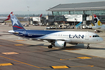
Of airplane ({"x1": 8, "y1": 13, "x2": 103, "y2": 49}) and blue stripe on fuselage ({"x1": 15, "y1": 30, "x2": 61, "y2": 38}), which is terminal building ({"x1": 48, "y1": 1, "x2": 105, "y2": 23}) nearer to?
blue stripe on fuselage ({"x1": 15, "y1": 30, "x2": 61, "y2": 38})

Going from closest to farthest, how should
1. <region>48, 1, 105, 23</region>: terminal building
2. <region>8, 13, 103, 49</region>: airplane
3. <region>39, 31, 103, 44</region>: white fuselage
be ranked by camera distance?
<region>39, 31, 103, 44</region>: white fuselage
<region>8, 13, 103, 49</region>: airplane
<region>48, 1, 105, 23</region>: terminal building

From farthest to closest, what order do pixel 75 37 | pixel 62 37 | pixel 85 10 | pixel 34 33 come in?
pixel 85 10
pixel 34 33
pixel 62 37
pixel 75 37

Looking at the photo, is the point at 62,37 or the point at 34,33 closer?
the point at 62,37

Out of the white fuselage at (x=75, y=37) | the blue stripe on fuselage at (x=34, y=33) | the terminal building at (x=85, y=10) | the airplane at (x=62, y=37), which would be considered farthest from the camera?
the terminal building at (x=85, y=10)

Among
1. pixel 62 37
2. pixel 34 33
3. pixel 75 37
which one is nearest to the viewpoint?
pixel 75 37

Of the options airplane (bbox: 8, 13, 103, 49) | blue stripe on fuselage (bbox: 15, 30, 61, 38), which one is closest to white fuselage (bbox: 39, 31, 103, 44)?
airplane (bbox: 8, 13, 103, 49)

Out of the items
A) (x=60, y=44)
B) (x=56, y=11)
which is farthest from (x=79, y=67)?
(x=56, y=11)

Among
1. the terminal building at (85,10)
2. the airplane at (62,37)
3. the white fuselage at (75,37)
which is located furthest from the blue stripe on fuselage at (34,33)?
the terminal building at (85,10)

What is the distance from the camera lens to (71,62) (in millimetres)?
28125

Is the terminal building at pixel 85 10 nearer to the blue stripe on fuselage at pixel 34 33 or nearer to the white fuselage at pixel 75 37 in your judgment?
the blue stripe on fuselage at pixel 34 33

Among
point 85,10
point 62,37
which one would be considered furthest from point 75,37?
point 85,10

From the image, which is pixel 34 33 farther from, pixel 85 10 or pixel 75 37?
pixel 85 10

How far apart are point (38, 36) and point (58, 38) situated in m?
5.95

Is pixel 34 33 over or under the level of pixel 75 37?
over
